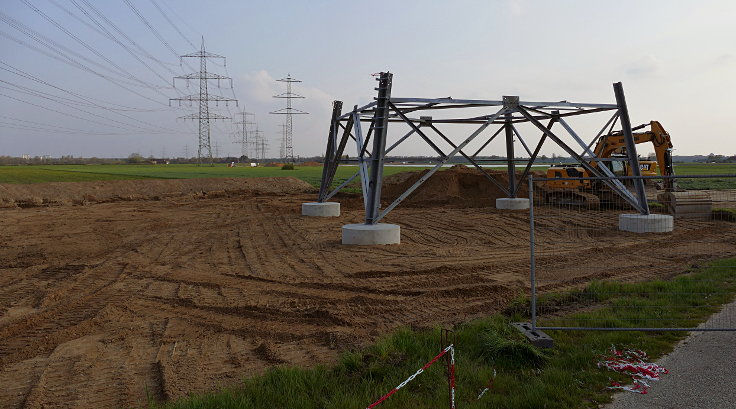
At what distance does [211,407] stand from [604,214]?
18568 millimetres

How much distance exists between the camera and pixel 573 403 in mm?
4477

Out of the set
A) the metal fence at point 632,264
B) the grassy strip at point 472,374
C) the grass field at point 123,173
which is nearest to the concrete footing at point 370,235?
the metal fence at point 632,264

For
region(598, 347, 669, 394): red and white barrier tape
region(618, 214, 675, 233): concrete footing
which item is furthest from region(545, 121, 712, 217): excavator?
region(598, 347, 669, 394): red and white barrier tape

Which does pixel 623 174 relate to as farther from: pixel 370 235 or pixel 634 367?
pixel 634 367

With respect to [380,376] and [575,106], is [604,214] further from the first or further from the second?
[380,376]

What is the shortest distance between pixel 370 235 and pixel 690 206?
12.9m

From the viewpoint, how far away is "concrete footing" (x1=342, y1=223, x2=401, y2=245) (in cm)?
1327

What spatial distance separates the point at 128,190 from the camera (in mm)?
33375

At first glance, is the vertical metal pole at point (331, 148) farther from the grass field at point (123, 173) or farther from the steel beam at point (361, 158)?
the grass field at point (123, 173)

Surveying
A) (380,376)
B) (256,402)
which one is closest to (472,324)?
(380,376)

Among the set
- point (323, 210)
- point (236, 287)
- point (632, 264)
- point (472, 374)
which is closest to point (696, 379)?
point (472, 374)

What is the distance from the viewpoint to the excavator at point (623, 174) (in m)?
18.9

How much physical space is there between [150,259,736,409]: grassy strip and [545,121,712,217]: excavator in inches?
546

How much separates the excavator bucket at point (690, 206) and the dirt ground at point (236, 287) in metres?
1.29
